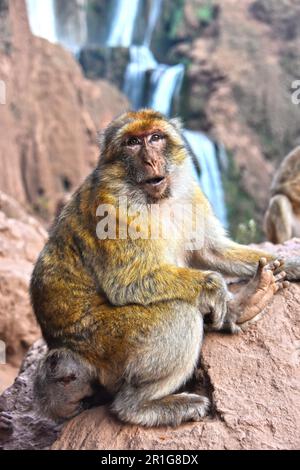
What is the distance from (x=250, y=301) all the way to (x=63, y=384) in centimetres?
124

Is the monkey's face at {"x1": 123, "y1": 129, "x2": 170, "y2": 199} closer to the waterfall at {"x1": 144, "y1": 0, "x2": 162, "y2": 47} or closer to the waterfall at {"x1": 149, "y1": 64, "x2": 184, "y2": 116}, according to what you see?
the waterfall at {"x1": 149, "y1": 64, "x2": 184, "y2": 116}

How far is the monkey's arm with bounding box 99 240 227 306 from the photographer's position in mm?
3541

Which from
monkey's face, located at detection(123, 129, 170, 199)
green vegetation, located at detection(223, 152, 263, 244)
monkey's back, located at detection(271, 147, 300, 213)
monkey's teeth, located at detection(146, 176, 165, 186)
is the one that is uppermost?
green vegetation, located at detection(223, 152, 263, 244)

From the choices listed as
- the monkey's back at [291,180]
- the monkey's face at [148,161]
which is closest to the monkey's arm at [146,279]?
the monkey's face at [148,161]

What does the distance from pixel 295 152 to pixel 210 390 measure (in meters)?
5.33

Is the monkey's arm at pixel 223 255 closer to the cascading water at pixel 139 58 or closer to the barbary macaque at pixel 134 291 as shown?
the barbary macaque at pixel 134 291

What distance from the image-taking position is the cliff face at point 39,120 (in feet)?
45.2

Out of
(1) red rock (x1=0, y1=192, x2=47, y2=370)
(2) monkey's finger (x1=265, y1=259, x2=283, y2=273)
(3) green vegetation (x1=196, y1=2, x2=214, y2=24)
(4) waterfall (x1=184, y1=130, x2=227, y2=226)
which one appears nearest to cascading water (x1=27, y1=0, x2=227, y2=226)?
(4) waterfall (x1=184, y1=130, x2=227, y2=226)

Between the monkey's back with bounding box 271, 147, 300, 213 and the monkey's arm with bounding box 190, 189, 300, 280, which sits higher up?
the monkey's back with bounding box 271, 147, 300, 213

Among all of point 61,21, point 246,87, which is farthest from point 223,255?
point 61,21

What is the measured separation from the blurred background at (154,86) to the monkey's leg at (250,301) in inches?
364

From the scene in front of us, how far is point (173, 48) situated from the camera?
20688 millimetres

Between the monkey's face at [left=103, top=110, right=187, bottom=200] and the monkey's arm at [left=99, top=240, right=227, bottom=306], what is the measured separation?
0.43 m

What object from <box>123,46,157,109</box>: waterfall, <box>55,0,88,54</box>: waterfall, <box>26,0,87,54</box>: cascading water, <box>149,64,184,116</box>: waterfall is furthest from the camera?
<box>55,0,88,54</box>: waterfall
